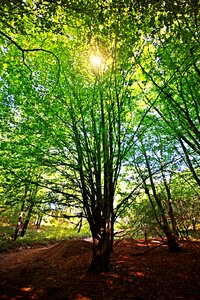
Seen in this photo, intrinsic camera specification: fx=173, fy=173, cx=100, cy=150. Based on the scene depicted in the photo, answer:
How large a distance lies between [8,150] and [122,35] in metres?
5.14

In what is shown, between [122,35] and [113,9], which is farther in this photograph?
[122,35]

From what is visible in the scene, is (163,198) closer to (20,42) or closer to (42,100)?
(42,100)

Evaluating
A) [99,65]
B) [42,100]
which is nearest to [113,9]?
[99,65]

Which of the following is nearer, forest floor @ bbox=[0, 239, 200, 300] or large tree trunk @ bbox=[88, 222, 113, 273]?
forest floor @ bbox=[0, 239, 200, 300]

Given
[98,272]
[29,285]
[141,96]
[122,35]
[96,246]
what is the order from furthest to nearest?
[141,96] < [96,246] < [98,272] < [29,285] < [122,35]

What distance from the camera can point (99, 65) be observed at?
618 centimetres

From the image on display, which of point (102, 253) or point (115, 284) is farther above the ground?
point (102, 253)

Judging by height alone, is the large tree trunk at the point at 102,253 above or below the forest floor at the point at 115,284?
above

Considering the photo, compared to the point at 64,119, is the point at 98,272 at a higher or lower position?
lower

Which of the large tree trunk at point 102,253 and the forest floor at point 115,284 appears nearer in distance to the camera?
the forest floor at point 115,284

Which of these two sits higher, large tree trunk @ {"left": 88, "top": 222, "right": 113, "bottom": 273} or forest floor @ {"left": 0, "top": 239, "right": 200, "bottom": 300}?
large tree trunk @ {"left": 88, "top": 222, "right": 113, "bottom": 273}

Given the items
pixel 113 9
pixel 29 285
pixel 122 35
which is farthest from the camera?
pixel 29 285

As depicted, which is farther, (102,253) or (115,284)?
(102,253)

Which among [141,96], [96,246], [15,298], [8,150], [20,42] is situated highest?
[20,42]
